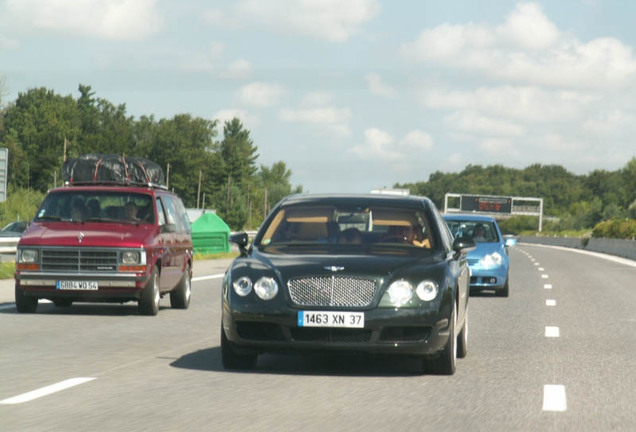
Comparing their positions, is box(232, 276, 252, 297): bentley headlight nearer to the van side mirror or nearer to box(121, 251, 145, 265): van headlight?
box(121, 251, 145, 265): van headlight

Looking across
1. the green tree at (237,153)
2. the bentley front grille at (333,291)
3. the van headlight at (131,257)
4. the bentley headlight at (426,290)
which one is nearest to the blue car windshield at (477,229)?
the van headlight at (131,257)

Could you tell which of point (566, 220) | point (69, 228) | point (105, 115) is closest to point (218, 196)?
point (105, 115)

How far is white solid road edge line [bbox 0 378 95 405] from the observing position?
7797 mm

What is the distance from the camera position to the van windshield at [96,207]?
51.6 feet

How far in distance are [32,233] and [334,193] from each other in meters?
5.71

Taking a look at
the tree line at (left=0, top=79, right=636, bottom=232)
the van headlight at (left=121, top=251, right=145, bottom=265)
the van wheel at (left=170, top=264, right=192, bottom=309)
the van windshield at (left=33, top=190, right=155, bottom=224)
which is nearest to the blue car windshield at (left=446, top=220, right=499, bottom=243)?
A: the van wheel at (left=170, top=264, right=192, bottom=309)

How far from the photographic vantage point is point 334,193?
36.3 feet

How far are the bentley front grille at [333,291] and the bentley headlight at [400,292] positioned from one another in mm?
138

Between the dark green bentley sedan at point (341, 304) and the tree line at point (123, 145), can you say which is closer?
the dark green bentley sedan at point (341, 304)

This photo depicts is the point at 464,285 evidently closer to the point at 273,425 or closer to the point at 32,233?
the point at 273,425

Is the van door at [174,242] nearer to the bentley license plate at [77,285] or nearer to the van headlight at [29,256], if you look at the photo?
the bentley license plate at [77,285]

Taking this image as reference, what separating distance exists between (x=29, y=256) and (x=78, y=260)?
0.63 m

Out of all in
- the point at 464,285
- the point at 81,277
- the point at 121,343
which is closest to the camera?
the point at 464,285

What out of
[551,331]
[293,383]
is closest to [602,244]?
[551,331]
